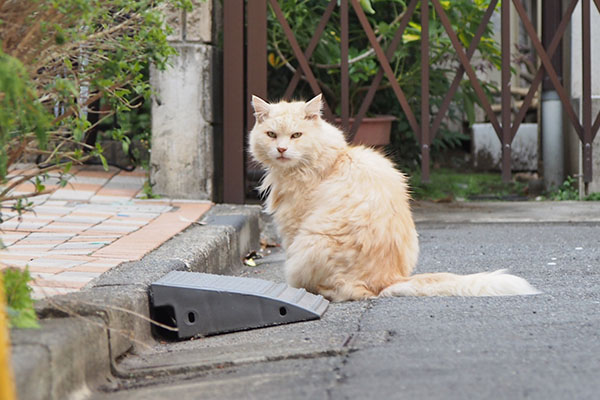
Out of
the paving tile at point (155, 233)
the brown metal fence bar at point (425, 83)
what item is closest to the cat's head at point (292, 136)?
the paving tile at point (155, 233)

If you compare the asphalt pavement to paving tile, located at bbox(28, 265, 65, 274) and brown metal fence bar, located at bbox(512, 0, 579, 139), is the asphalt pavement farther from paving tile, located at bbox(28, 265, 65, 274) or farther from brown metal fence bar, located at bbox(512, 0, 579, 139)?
brown metal fence bar, located at bbox(512, 0, 579, 139)

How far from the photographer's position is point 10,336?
225 centimetres

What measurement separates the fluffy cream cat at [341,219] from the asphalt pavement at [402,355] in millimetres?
111

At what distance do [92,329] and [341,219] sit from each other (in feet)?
4.75

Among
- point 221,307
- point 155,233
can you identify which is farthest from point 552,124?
point 221,307

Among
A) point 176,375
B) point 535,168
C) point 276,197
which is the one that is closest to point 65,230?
point 276,197

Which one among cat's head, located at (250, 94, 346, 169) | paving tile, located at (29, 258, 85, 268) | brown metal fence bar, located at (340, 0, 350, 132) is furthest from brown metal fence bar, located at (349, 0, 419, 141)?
paving tile, located at (29, 258, 85, 268)

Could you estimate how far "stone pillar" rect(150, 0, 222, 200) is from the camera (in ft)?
19.0

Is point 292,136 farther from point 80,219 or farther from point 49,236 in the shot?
point 80,219

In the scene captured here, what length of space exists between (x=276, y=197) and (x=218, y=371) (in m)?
1.66

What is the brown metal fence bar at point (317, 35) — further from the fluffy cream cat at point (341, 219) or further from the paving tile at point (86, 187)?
the fluffy cream cat at point (341, 219)

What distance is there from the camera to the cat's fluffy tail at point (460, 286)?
3508 millimetres

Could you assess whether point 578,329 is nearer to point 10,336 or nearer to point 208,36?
point 10,336

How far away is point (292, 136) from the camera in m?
4.14
